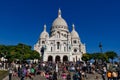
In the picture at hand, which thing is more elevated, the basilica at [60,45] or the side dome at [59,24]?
the side dome at [59,24]

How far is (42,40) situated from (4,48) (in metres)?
45.0

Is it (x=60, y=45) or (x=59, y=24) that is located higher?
(x=59, y=24)

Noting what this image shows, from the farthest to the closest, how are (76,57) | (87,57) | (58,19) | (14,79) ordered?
(58,19)
(76,57)
(87,57)
(14,79)

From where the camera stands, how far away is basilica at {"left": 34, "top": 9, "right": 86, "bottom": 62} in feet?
361

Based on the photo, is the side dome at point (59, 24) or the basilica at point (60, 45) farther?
the side dome at point (59, 24)

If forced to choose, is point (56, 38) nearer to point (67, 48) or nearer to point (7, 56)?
point (67, 48)

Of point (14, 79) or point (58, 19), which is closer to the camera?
point (14, 79)

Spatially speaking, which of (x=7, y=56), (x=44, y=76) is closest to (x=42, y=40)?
(x=7, y=56)

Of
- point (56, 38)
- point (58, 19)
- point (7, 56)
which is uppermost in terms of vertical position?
point (58, 19)

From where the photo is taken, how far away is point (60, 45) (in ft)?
365

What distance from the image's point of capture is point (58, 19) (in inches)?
5236

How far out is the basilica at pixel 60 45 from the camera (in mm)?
109938

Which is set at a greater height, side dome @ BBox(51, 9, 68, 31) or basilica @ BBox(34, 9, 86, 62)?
side dome @ BBox(51, 9, 68, 31)

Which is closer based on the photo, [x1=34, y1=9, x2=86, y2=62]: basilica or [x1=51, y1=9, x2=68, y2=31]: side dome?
[x1=34, y1=9, x2=86, y2=62]: basilica
